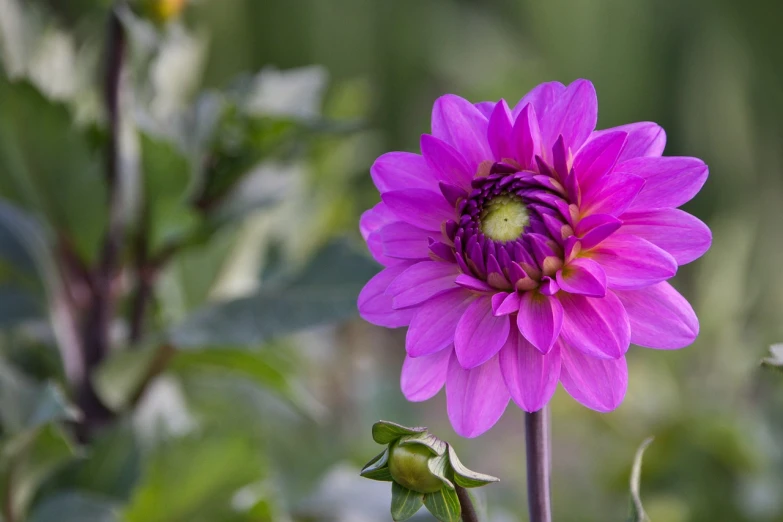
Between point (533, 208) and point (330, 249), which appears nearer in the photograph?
point (533, 208)

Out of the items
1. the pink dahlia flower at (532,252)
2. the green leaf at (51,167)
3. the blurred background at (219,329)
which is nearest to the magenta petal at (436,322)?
the pink dahlia flower at (532,252)

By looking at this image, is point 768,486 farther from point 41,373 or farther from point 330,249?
point 41,373

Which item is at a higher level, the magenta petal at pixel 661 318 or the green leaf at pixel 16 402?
the magenta petal at pixel 661 318

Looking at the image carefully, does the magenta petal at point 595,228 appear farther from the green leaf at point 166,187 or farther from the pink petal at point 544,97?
the green leaf at point 166,187

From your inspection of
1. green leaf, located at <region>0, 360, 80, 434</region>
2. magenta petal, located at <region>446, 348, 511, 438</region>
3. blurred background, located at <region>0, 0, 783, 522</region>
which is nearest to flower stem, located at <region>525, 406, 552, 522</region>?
→ magenta petal, located at <region>446, 348, 511, 438</region>

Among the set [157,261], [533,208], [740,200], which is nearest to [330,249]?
[157,261]

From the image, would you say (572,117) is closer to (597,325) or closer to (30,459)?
(597,325)

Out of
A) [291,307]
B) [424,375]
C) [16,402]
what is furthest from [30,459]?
[424,375]
